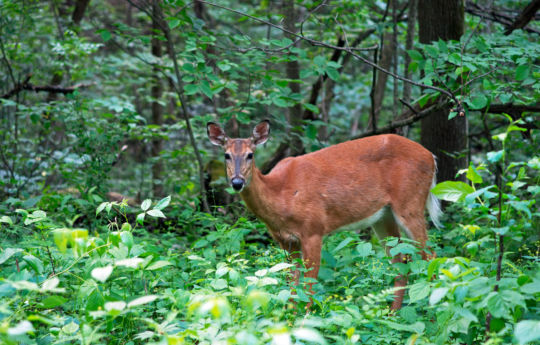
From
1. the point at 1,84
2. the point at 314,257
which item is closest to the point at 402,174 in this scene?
the point at 314,257

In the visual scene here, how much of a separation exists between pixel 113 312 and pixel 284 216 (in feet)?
10.8

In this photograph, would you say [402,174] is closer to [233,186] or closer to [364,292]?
[364,292]

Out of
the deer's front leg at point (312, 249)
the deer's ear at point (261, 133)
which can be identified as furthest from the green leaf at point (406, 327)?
the deer's ear at point (261, 133)

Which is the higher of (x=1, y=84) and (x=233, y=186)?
(x=1, y=84)

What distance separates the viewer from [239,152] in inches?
217

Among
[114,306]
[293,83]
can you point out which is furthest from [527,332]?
[293,83]

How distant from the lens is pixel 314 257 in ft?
17.7

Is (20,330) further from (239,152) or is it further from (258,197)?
(239,152)

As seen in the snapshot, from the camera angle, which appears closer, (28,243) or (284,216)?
(28,243)

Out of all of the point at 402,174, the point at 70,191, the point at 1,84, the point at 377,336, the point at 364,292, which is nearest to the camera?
the point at 377,336

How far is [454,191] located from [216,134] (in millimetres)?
3642

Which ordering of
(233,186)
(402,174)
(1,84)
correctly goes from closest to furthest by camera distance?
(233,186) < (402,174) < (1,84)

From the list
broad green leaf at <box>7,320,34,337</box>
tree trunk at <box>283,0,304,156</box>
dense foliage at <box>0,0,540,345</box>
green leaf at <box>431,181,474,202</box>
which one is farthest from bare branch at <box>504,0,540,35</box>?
broad green leaf at <box>7,320,34,337</box>

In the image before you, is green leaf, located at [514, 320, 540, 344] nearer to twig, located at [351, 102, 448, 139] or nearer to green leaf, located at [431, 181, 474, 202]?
green leaf, located at [431, 181, 474, 202]
